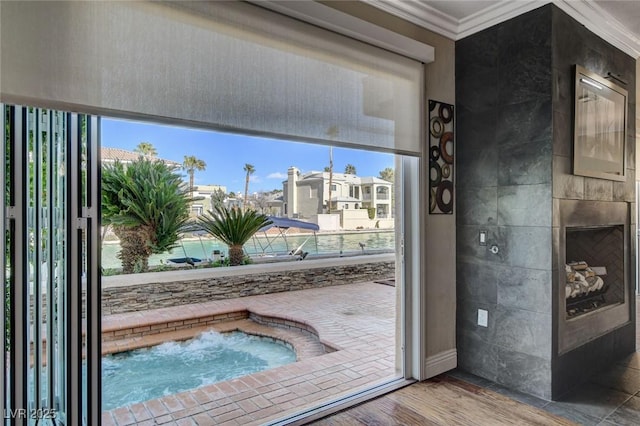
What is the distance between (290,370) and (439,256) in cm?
151

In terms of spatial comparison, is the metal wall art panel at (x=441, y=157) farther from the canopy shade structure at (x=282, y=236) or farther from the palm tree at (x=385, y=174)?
the palm tree at (x=385, y=174)

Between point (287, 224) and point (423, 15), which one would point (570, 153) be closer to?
point (423, 15)

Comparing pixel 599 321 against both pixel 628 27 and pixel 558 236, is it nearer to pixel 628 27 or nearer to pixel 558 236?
pixel 558 236

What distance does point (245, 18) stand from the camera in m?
1.89

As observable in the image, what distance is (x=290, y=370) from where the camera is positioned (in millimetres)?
3076

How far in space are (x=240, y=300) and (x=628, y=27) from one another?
226 inches

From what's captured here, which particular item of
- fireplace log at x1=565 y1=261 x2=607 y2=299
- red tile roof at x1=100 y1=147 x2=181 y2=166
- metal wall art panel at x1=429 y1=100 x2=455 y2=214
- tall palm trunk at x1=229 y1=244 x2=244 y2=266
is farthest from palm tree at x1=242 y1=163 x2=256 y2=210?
fireplace log at x1=565 y1=261 x2=607 y2=299

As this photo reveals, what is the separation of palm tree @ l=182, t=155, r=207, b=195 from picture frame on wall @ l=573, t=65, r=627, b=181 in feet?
21.9

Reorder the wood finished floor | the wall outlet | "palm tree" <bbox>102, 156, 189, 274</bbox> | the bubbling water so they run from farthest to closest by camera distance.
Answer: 1. "palm tree" <bbox>102, 156, 189, 274</bbox>
2. the bubbling water
3. the wall outlet
4. the wood finished floor

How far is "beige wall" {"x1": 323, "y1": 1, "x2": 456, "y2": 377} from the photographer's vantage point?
274 cm

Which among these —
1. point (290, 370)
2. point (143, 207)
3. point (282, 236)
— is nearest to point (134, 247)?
point (143, 207)

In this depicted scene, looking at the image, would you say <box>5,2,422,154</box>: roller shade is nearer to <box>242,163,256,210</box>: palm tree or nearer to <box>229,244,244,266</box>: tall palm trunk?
<box>229,244,244,266</box>: tall palm trunk

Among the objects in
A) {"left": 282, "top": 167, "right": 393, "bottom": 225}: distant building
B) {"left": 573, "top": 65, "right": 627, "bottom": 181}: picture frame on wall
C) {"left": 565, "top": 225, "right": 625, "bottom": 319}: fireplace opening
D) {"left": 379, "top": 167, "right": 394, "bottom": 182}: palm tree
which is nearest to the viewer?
{"left": 573, "top": 65, "right": 627, "bottom": 181}: picture frame on wall

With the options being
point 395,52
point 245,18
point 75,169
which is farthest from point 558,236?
point 75,169
